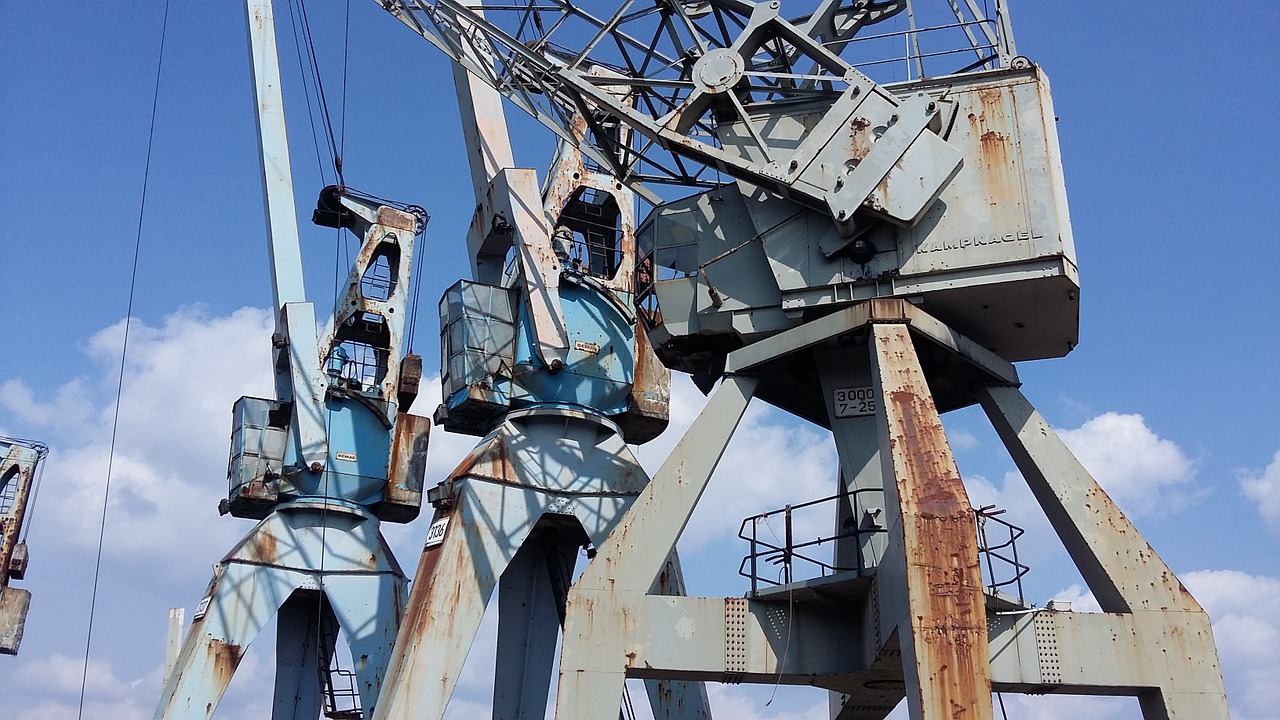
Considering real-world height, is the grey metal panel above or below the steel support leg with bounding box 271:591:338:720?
above

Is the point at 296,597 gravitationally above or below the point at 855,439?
above

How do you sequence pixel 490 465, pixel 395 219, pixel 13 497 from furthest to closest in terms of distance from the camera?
pixel 13 497, pixel 395 219, pixel 490 465

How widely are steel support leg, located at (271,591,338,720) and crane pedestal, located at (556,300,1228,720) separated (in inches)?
447

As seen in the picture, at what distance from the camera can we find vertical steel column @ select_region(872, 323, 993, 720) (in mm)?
11969

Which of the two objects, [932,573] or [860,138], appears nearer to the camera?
[932,573]

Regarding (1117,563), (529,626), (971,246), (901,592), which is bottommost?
(901,592)

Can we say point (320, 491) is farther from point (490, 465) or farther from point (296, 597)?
point (490, 465)

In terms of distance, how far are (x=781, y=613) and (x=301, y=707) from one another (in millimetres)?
12421

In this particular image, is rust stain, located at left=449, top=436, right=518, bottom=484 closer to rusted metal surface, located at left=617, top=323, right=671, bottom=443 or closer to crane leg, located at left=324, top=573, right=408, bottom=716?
rusted metal surface, located at left=617, top=323, right=671, bottom=443

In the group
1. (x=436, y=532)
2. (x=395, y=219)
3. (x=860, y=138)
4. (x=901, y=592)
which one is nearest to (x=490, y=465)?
(x=436, y=532)

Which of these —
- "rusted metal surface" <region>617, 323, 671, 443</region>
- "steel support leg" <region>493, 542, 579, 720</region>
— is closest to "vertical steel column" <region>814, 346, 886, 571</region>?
"rusted metal surface" <region>617, 323, 671, 443</region>

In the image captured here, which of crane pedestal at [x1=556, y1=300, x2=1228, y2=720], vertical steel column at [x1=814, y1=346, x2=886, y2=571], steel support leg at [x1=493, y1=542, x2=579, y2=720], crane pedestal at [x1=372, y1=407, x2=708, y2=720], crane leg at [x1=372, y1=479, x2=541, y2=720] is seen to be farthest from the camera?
steel support leg at [x1=493, y1=542, x2=579, y2=720]

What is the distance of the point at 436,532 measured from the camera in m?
20.6

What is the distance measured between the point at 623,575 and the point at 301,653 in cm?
1243
